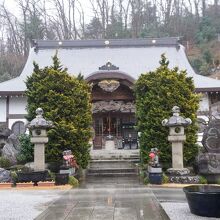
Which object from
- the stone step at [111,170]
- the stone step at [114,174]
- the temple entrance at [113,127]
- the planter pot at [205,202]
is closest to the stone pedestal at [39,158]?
the stone step at [114,174]

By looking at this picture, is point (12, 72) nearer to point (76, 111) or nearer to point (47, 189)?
point (76, 111)

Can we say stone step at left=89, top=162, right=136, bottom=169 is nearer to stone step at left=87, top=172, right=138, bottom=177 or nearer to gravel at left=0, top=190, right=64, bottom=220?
stone step at left=87, top=172, right=138, bottom=177

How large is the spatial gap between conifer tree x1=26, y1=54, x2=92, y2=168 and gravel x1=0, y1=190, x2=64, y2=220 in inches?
167

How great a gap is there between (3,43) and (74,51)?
2497 centimetres

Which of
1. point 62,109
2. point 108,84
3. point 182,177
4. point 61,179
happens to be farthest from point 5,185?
point 108,84

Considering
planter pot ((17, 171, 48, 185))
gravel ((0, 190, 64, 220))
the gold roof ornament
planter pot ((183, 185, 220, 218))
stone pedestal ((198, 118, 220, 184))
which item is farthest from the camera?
the gold roof ornament

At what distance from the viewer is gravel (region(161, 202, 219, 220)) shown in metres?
7.57

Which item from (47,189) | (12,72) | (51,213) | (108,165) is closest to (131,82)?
(108,165)

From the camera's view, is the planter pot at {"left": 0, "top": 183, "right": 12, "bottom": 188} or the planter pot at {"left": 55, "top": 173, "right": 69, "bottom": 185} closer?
the planter pot at {"left": 0, "top": 183, "right": 12, "bottom": 188}

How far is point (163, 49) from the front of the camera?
30.3 m

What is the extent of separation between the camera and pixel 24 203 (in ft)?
32.2

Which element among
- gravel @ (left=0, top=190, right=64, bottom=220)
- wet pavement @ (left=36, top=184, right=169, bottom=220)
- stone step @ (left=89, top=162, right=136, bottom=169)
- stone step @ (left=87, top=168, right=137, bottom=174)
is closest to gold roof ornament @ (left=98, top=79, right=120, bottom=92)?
stone step @ (left=89, top=162, right=136, bottom=169)

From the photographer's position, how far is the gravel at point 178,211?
7.57m

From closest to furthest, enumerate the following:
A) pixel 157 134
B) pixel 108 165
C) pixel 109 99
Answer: pixel 157 134 < pixel 108 165 < pixel 109 99
